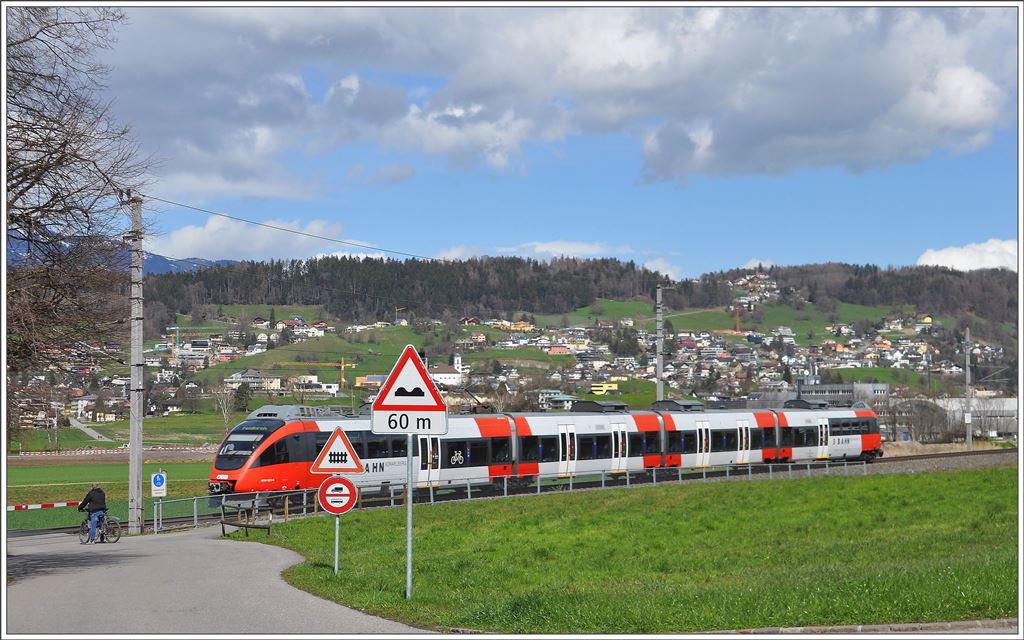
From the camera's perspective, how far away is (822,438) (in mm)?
59688

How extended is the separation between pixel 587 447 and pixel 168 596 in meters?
32.8

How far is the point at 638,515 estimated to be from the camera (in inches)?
1137

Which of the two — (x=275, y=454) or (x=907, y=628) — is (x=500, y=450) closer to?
(x=275, y=454)

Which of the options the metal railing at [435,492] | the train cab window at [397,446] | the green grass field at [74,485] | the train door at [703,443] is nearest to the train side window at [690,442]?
the train door at [703,443]

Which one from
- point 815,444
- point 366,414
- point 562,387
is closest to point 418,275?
point 562,387

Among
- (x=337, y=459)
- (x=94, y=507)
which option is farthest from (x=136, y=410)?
(x=337, y=459)

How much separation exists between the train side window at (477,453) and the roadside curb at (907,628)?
3107 centimetres

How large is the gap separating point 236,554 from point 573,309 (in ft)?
543

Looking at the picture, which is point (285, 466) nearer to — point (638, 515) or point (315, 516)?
point (315, 516)

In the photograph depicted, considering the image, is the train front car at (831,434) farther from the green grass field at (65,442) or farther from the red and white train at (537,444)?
the green grass field at (65,442)

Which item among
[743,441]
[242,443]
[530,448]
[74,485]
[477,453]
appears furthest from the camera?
[74,485]

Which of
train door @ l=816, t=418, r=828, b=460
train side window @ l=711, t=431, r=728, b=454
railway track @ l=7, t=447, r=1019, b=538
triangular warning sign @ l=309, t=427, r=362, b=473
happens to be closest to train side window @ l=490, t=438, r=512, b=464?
railway track @ l=7, t=447, r=1019, b=538

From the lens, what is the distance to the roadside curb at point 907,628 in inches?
422

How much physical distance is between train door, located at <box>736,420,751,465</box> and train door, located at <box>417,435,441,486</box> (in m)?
19.3
